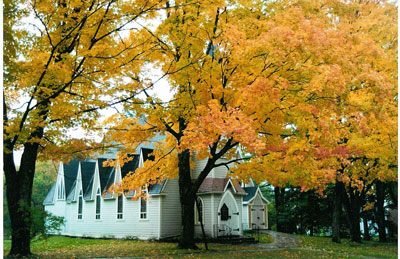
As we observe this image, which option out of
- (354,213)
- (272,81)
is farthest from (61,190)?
(272,81)

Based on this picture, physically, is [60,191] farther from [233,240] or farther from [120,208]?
[233,240]

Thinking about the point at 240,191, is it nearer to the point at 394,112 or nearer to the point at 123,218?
the point at 123,218

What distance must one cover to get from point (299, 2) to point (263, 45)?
9.85ft

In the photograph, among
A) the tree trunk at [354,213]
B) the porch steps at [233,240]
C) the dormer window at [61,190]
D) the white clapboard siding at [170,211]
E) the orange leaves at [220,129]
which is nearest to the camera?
the orange leaves at [220,129]

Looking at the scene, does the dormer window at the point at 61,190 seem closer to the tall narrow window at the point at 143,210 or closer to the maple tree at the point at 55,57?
the tall narrow window at the point at 143,210

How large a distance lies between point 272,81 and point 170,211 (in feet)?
44.7

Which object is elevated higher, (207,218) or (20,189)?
(20,189)

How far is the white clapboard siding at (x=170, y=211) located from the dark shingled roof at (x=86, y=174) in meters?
8.86

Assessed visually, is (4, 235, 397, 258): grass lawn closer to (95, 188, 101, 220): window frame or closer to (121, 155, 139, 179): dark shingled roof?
(121, 155, 139, 179): dark shingled roof

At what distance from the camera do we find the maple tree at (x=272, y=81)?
30.5 feet

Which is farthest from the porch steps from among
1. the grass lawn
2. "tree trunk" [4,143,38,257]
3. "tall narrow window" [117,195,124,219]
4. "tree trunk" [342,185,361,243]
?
"tree trunk" [4,143,38,257]

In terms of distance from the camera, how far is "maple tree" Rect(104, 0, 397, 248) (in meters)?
9.30

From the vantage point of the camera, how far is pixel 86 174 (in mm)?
28906

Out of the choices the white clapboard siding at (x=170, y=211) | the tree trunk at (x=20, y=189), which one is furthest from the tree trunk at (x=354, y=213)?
the tree trunk at (x=20, y=189)
